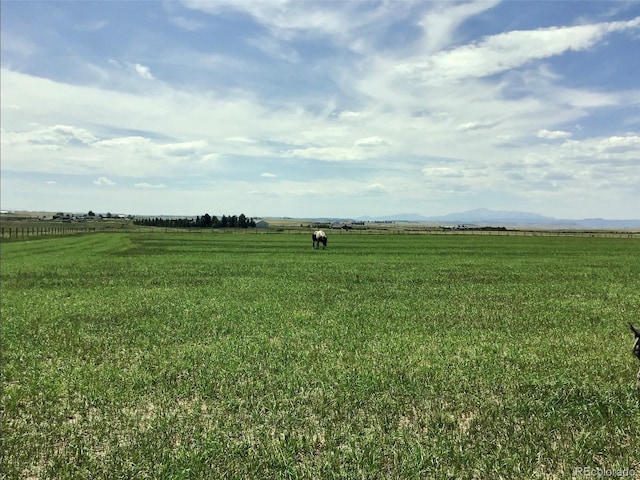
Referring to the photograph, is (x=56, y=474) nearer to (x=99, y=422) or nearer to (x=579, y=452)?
(x=99, y=422)

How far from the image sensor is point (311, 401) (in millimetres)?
8336

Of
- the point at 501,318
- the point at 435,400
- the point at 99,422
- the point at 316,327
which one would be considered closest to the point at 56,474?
the point at 99,422

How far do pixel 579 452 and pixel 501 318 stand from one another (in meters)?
9.83
